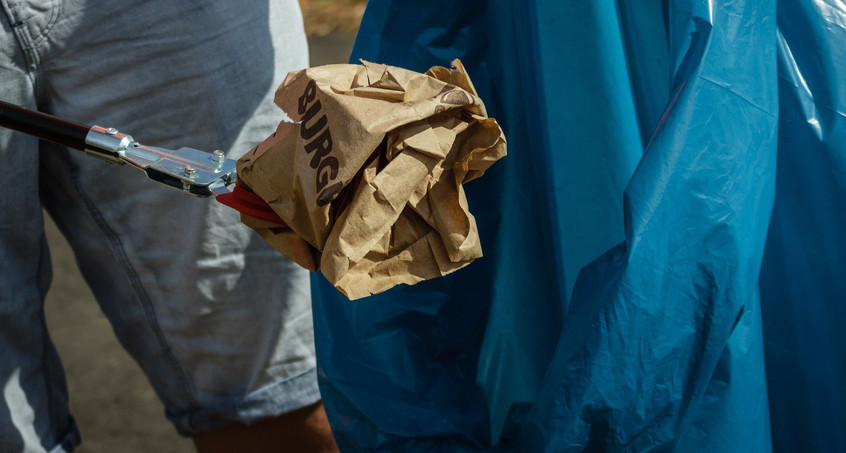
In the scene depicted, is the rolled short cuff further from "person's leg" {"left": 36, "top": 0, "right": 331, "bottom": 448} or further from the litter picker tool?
the litter picker tool

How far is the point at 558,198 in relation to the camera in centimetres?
101

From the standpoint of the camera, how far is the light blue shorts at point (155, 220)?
1121 millimetres

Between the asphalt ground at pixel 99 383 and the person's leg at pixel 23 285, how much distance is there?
529mm

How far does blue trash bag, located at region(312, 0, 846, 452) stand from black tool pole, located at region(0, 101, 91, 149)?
1.09 ft

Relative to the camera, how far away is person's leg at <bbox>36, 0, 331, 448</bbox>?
1132 mm

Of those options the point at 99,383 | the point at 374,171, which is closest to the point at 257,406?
the point at 374,171

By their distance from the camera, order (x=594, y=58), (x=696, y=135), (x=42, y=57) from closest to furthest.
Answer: (x=696, y=135) → (x=594, y=58) → (x=42, y=57)

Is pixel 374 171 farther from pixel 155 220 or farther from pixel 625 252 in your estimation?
pixel 155 220

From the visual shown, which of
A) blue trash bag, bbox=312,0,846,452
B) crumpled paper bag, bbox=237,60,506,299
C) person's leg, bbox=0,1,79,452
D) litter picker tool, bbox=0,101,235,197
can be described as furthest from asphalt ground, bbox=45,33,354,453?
crumpled paper bag, bbox=237,60,506,299

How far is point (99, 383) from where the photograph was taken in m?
2.00

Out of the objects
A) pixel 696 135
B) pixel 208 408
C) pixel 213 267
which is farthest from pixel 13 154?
pixel 696 135

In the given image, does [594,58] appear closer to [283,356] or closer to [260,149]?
[260,149]

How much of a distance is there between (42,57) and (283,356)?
530 millimetres

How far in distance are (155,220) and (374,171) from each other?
0.59 metres
